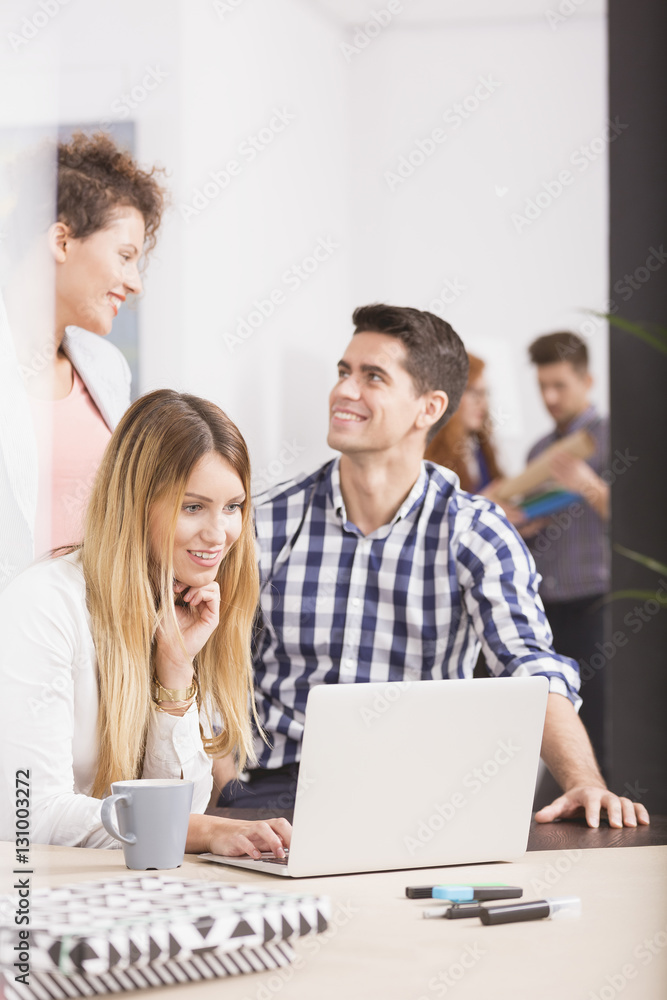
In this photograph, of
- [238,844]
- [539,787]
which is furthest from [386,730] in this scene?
[539,787]

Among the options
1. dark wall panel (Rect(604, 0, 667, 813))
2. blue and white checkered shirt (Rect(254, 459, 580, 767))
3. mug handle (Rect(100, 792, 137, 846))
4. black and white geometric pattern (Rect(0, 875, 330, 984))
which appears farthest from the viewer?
dark wall panel (Rect(604, 0, 667, 813))

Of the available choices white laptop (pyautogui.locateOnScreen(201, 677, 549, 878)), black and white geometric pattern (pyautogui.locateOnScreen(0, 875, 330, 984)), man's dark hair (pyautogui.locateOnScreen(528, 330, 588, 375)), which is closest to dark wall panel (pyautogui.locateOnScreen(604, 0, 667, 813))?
man's dark hair (pyautogui.locateOnScreen(528, 330, 588, 375))

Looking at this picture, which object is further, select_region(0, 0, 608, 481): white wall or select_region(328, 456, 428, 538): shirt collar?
select_region(328, 456, 428, 538): shirt collar

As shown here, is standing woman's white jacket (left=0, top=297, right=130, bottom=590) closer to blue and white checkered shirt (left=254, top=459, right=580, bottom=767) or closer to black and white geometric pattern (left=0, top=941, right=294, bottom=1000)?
blue and white checkered shirt (left=254, top=459, right=580, bottom=767)

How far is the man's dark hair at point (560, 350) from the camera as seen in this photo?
103 inches

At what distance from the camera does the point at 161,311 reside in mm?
1447

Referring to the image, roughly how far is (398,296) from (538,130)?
0.59 meters

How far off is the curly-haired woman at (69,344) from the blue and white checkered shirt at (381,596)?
396 millimetres

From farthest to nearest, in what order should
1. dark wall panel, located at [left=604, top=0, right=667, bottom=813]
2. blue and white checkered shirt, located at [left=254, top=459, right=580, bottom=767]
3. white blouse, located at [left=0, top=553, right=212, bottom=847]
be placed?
dark wall panel, located at [left=604, top=0, right=667, bottom=813] < blue and white checkered shirt, located at [left=254, top=459, right=580, bottom=767] < white blouse, located at [left=0, top=553, right=212, bottom=847]

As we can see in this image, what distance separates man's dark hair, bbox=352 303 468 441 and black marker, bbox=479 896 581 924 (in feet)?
3.70

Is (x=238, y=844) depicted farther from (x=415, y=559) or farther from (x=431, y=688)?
(x=415, y=559)

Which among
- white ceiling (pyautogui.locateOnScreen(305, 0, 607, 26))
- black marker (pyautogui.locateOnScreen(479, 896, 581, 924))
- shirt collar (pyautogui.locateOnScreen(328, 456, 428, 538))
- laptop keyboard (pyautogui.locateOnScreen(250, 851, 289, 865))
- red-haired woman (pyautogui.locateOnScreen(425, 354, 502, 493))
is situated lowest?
laptop keyboard (pyautogui.locateOnScreen(250, 851, 289, 865))

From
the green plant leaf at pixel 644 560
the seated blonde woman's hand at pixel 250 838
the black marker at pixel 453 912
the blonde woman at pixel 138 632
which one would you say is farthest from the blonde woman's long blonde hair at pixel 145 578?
the green plant leaf at pixel 644 560

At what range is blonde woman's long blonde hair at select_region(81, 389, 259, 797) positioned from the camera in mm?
1011
